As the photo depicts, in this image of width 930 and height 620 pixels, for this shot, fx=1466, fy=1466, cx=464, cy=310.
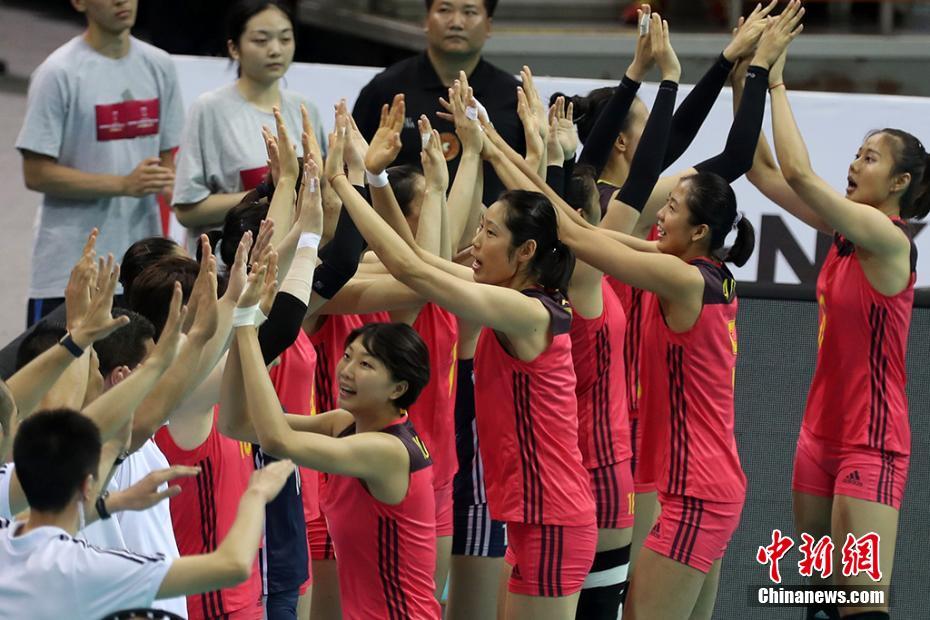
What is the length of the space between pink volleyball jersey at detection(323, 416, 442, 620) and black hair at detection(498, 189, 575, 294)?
2.78 feet

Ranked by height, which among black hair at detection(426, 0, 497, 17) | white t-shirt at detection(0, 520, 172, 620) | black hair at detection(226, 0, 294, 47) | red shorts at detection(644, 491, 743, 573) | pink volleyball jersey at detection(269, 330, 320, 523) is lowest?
red shorts at detection(644, 491, 743, 573)

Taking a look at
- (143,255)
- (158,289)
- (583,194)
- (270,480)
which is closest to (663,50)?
(583,194)

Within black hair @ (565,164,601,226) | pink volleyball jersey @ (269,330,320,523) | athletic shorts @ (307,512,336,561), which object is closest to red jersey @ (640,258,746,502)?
black hair @ (565,164,601,226)

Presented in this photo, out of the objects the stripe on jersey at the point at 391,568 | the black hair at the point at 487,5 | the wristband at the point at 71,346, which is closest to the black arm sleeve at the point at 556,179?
the black hair at the point at 487,5

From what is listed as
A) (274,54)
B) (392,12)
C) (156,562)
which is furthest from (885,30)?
(156,562)

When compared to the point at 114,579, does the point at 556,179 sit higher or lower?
higher

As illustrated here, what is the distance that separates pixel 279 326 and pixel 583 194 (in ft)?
5.91

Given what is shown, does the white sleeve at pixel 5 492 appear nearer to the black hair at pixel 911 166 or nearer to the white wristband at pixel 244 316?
the white wristband at pixel 244 316

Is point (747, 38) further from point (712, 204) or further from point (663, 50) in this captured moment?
point (712, 204)

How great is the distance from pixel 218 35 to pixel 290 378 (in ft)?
26.7

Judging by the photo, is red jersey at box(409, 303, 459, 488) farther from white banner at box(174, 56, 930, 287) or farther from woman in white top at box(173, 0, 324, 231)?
white banner at box(174, 56, 930, 287)

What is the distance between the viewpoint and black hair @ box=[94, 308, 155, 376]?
3949 millimetres

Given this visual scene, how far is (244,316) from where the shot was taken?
3.83 m

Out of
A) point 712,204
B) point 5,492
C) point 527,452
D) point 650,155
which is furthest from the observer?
point 650,155
